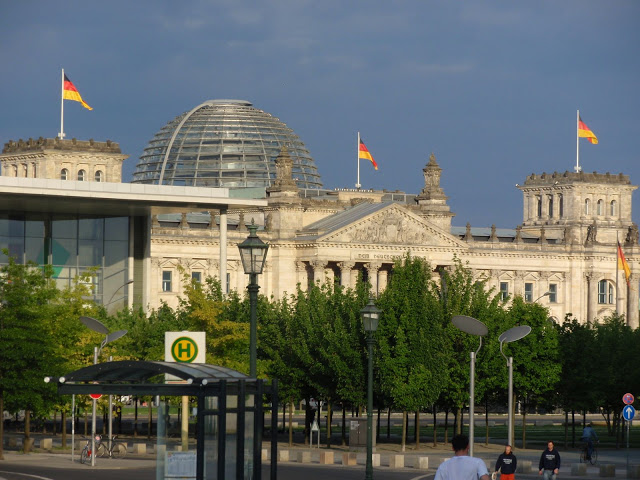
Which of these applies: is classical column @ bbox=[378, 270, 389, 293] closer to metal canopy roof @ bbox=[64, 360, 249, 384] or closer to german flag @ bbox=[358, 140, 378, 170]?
german flag @ bbox=[358, 140, 378, 170]

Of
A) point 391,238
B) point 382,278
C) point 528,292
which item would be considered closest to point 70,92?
point 391,238

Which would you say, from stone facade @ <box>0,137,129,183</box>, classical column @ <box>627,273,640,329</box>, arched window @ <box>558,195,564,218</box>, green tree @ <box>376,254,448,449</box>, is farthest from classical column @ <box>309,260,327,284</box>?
green tree @ <box>376,254,448,449</box>

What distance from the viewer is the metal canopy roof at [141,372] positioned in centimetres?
2612

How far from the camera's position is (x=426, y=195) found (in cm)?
14425

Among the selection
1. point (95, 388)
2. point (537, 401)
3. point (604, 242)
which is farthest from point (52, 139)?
point (95, 388)

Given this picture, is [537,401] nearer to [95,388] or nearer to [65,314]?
[65,314]

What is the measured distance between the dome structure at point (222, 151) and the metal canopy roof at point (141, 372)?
144706 mm

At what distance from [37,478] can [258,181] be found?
131 m

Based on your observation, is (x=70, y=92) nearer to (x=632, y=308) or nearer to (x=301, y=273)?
(x=301, y=273)

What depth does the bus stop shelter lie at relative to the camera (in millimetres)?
26344

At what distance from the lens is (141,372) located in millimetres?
26656

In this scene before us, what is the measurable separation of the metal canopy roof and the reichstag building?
56.7m

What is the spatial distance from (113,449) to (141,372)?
111 feet

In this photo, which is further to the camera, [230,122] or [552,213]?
[230,122]
